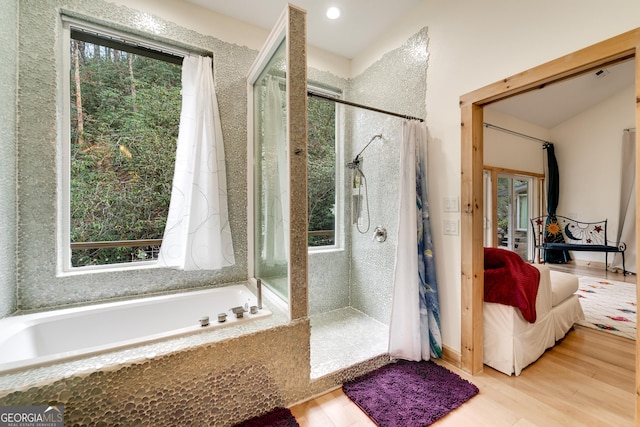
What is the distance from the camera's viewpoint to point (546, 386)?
1669 mm

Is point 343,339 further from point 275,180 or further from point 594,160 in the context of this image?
point 594,160

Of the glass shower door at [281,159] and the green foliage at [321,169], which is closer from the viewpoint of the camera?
the glass shower door at [281,159]

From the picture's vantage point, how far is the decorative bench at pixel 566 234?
4.41 m

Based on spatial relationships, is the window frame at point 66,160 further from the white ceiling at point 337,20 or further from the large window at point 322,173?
the large window at point 322,173

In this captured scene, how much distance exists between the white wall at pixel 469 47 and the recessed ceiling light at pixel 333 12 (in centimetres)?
58

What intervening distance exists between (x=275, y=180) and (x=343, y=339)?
1.52 metres

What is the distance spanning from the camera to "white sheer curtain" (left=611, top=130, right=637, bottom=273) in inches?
158

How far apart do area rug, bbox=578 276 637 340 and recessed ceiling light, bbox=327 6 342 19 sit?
12.6ft

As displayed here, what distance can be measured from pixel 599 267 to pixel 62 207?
738cm

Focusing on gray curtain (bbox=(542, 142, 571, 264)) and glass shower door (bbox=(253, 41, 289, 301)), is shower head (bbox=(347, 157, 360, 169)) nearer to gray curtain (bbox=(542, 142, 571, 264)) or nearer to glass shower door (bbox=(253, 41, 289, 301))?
glass shower door (bbox=(253, 41, 289, 301))

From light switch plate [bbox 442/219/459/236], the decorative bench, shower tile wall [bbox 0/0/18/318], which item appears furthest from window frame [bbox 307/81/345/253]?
the decorative bench

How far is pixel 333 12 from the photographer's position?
223 centimetres

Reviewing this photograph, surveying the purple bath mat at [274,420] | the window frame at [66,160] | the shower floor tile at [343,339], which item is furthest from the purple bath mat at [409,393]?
the window frame at [66,160]

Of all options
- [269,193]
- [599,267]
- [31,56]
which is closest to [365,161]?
[269,193]
